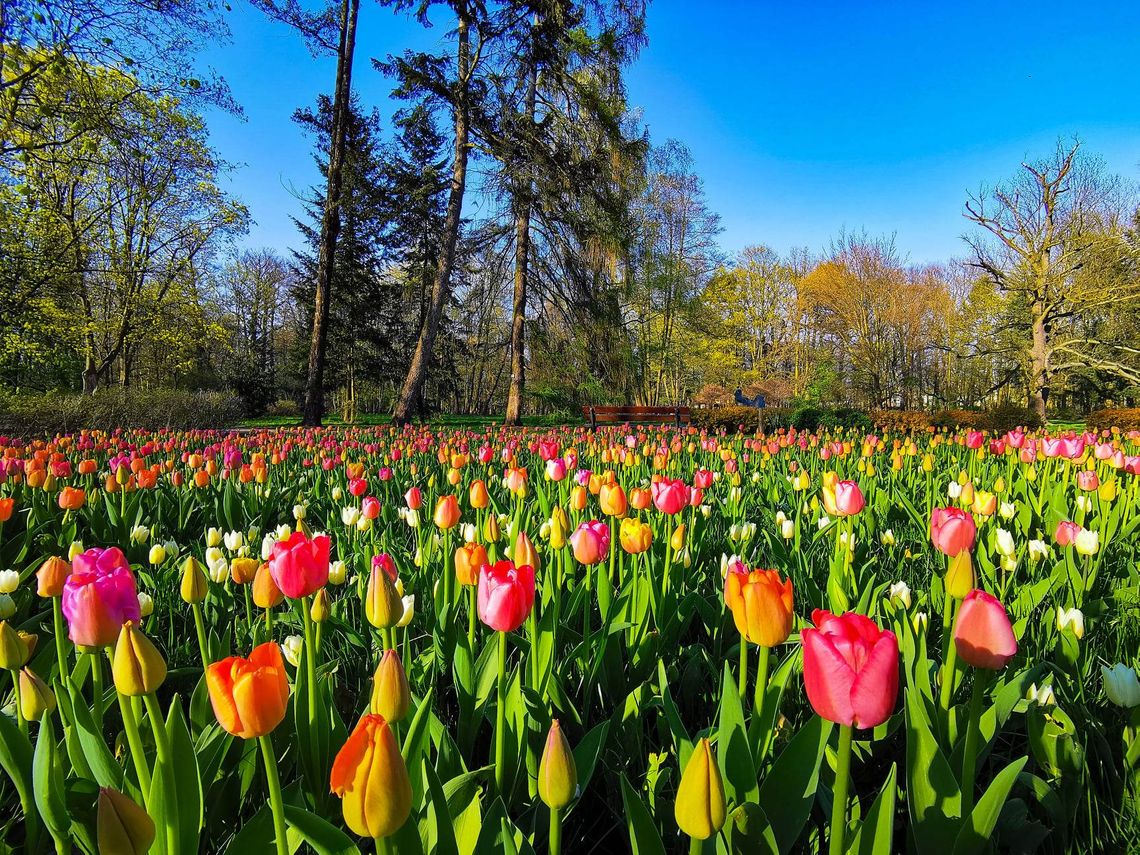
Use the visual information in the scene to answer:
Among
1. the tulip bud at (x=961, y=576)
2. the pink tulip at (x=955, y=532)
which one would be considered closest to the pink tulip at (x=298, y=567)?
the tulip bud at (x=961, y=576)

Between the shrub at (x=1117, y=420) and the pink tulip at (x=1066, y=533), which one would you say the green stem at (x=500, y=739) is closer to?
the pink tulip at (x=1066, y=533)

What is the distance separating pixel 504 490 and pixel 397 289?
71.6 feet

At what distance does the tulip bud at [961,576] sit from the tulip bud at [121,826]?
46.0 inches

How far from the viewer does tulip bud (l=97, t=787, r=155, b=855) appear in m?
0.56

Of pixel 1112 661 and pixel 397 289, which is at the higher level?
pixel 397 289

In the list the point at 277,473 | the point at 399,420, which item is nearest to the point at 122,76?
the point at 399,420

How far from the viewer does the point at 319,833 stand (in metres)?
0.73

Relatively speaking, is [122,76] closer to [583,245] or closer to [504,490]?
[583,245]

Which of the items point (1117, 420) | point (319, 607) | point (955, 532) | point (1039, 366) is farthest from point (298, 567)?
point (1039, 366)

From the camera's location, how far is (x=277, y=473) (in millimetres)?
4152

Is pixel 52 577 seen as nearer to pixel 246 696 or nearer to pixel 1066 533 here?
pixel 246 696

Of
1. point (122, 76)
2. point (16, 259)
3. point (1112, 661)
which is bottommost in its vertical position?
point (1112, 661)

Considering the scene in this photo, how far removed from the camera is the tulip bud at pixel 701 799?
0.63 meters

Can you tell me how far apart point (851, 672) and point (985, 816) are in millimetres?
304
